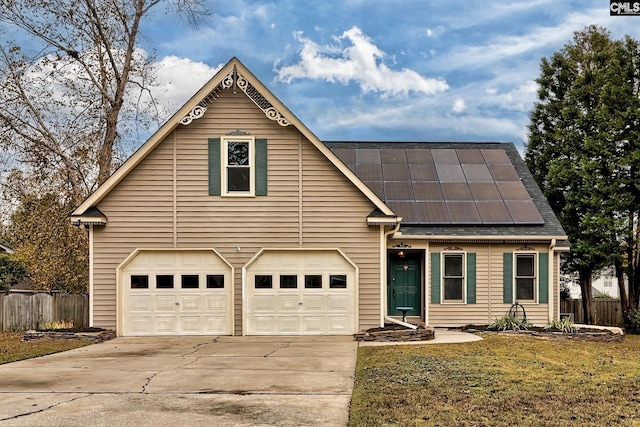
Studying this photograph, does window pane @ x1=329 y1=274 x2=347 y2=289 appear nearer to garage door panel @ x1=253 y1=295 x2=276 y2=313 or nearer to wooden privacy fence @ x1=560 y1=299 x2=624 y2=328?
garage door panel @ x1=253 y1=295 x2=276 y2=313

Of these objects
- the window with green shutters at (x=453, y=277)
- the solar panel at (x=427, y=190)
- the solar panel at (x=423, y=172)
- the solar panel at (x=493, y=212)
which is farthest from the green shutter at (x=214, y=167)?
the solar panel at (x=493, y=212)

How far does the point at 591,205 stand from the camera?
23.0 meters

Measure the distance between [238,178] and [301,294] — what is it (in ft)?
11.3

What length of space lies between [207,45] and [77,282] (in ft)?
32.4

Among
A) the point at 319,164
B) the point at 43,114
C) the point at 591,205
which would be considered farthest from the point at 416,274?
the point at 43,114

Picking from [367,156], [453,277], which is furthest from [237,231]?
[367,156]

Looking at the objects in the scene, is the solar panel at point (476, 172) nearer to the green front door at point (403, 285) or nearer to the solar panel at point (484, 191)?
the solar panel at point (484, 191)

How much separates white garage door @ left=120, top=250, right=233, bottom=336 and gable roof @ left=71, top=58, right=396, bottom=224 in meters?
2.13

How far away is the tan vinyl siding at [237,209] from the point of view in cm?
1653

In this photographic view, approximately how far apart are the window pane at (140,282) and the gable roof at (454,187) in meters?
7.62

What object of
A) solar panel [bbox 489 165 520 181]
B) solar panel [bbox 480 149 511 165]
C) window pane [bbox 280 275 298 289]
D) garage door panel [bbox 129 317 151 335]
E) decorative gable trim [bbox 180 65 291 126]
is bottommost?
garage door panel [bbox 129 317 151 335]

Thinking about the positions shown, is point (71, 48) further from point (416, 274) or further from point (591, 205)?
point (591, 205)

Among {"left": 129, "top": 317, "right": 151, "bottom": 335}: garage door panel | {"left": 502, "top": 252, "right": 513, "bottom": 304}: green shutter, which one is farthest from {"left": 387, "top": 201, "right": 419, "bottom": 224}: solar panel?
{"left": 129, "top": 317, "right": 151, "bottom": 335}: garage door panel

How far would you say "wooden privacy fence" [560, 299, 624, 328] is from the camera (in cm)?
2450
